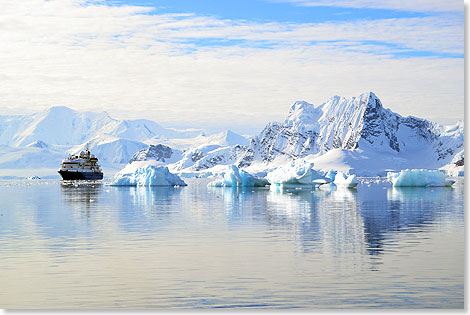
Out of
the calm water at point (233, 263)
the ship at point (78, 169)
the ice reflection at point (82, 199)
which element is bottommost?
the calm water at point (233, 263)

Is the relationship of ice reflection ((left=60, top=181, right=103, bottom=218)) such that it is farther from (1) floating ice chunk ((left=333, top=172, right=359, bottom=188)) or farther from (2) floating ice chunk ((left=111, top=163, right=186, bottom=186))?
(1) floating ice chunk ((left=333, top=172, right=359, bottom=188))

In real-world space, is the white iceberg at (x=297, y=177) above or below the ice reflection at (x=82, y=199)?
above

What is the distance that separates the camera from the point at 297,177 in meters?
87.1

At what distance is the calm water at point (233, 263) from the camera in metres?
15.4

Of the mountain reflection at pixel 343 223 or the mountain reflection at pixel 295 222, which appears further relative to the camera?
the mountain reflection at pixel 295 222

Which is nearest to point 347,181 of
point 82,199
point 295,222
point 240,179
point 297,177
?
point 297,177

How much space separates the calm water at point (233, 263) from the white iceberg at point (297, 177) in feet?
162

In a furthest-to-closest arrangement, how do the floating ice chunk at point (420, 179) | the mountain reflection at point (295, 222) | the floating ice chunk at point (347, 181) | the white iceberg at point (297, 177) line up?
the floating ice chunk at point (347, 181) < the floating ice chunk at point (420, 179) < the white iceberg at point (297, 177) < the mountain reflection at point (295, 222)

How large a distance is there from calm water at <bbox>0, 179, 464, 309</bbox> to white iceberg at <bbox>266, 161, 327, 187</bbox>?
49.4 m

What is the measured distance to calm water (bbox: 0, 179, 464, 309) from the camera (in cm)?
1539

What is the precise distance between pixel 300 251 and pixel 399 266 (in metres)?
4.62

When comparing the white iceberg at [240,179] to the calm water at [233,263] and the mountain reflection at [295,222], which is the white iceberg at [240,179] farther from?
the calm water at [233,263]

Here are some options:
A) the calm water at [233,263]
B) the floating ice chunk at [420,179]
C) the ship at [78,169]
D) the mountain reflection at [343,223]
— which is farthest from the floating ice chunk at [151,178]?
the calm water at [233,263]

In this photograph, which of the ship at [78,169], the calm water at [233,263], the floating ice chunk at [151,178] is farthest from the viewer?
the ship at [78,169]
